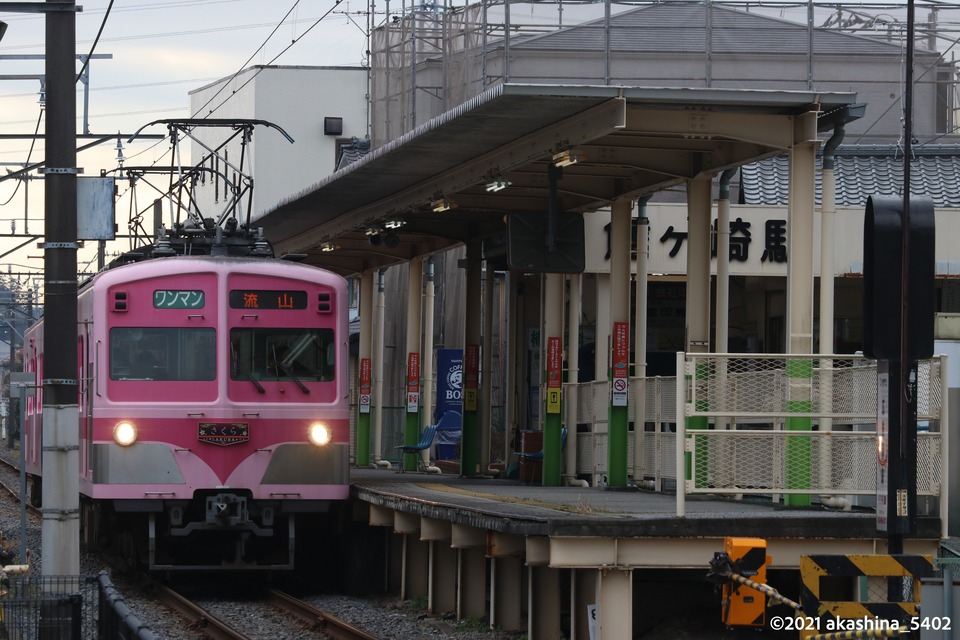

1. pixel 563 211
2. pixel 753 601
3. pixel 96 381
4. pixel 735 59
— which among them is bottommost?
pixel 753 601

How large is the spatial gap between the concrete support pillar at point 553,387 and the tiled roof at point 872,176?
6058 mm

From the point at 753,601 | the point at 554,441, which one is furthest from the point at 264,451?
the point at 753,601

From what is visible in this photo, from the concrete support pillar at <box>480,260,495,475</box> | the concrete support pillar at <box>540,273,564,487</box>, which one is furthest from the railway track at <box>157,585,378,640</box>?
the concrete support pillar at <box>480,260,495,475</box>

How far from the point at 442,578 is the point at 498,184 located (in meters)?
3.77

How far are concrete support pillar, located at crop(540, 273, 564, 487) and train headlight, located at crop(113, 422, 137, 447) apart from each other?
17.9ft

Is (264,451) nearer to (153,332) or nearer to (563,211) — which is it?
(153,332)

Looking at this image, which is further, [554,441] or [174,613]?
Answer: [554,441]

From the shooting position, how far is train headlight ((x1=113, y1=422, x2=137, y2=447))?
527 inches

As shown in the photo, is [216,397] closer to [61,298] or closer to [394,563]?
[394,563]

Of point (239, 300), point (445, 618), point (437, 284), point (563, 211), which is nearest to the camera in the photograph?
point (445, 618)

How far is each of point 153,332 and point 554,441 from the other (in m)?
5.39

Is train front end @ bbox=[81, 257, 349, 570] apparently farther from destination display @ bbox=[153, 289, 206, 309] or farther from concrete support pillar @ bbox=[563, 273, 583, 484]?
concrete support pillar @ bbox=[563, 273, 583, 484]

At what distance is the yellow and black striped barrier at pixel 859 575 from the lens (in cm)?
810

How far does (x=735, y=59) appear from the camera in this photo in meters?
20.8
